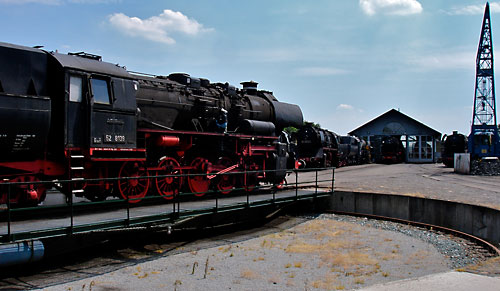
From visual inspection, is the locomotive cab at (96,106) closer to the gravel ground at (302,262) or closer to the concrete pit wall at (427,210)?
the gravel ground at (302,262)

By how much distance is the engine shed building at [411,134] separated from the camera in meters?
53.8

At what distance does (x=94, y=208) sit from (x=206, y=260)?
3145mm

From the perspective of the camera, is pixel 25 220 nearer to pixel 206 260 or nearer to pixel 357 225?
pixel 206 260

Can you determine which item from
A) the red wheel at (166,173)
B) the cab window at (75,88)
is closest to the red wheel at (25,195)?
the cab window at (75,88)

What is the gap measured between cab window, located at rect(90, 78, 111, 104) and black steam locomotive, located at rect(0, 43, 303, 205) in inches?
1.0

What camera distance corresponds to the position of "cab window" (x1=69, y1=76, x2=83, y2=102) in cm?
1021

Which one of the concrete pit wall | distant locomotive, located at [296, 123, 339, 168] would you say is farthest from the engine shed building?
the concrete pit wall

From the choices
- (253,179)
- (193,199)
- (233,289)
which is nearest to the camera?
(233,289)

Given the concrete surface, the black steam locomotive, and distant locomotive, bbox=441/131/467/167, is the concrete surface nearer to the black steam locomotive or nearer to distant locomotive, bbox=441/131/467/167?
the black steam locomotive

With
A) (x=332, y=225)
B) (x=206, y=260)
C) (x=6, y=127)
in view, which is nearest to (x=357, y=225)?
(x=332, y=225)

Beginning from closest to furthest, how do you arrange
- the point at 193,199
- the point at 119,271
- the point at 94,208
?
the point at 119,271
the point at 94,208
the point at 193,199

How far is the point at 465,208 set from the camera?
14586mm

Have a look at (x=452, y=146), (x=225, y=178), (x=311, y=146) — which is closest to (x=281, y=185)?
(x=225, y=178)

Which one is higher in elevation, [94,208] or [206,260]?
[94,208]
